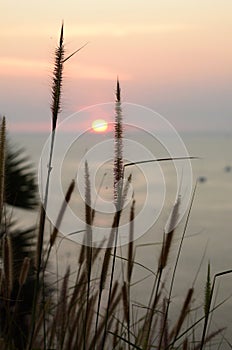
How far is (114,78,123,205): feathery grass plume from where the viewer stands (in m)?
1.44

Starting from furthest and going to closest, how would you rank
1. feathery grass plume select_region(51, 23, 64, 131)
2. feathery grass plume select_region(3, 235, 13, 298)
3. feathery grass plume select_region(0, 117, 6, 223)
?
1. feathery grass plume select_region(3, 235, 13, 298)
2. feathery grass plume select_region(0, 117, 6, 223)
3. feathery grass plume select_region(51, 23, 64, 131)

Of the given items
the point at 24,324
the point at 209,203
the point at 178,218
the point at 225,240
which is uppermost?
the point at 209,203

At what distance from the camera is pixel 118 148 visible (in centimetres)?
149

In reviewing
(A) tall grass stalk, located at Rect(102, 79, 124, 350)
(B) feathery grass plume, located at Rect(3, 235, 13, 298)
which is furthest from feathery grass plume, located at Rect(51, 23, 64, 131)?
(B) feathery grass plume, located at Rect(3, 235, 13, 298)

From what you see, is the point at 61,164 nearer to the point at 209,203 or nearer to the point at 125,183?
the point at 125,183

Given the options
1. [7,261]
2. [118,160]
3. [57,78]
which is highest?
[57,78]

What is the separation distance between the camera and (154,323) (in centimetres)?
242

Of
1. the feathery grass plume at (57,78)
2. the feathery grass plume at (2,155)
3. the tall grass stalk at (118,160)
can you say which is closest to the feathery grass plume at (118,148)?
the tall grass stalk at (118,160)

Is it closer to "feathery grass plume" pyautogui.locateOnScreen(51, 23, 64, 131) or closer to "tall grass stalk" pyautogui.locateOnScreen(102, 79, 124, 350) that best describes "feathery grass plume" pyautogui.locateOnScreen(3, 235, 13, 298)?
"tall grass stalk" pyautogui.locateOnScreen(102, 79, 124, 350)

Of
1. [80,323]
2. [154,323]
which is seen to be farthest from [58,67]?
[154,323]

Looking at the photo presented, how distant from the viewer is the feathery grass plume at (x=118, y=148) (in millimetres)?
1440

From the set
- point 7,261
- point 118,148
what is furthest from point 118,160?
point 7,261

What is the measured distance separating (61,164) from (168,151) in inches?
11.6

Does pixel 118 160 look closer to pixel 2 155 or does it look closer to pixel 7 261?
pixel 2 155
